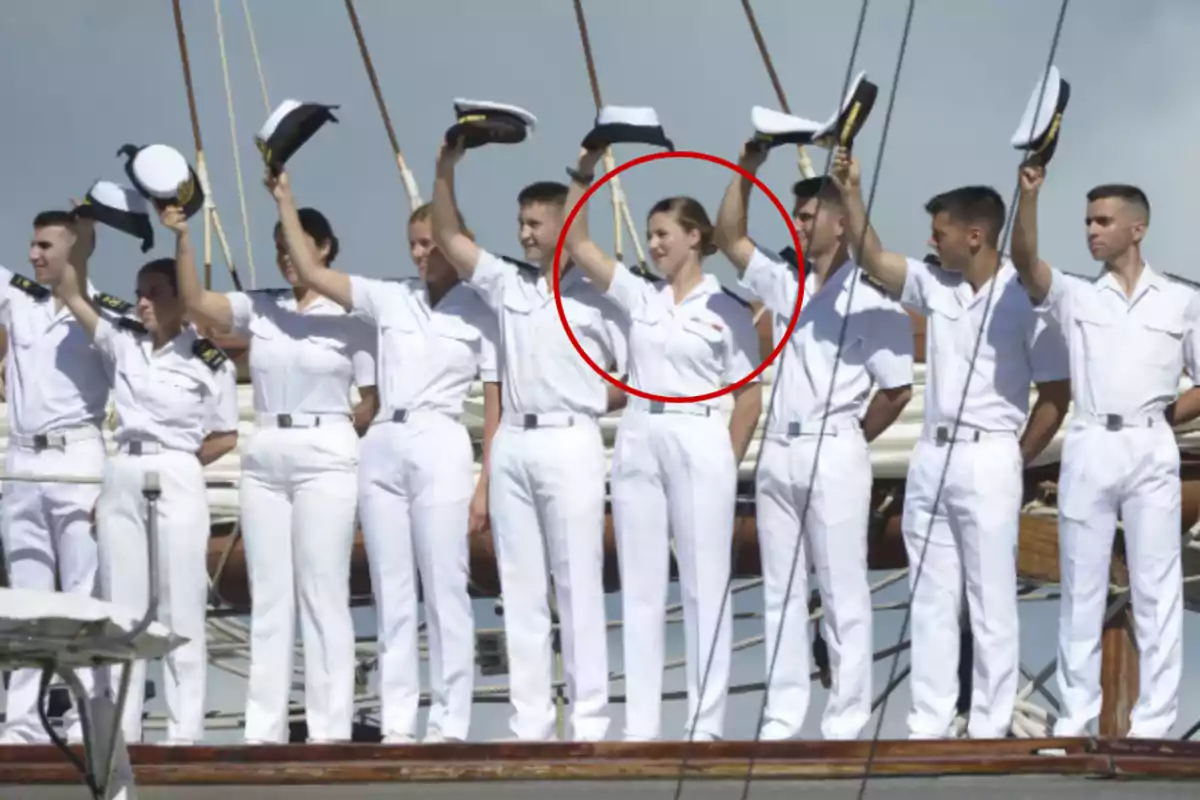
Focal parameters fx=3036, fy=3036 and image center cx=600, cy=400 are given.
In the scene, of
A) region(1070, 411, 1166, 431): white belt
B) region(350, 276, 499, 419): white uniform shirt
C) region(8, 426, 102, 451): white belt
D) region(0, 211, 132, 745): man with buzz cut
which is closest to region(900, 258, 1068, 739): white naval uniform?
region(1070, 411, 1166, 431): white belt

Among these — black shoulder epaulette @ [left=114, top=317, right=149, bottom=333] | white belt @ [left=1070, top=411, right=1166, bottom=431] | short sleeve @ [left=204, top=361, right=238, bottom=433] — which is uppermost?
black shoulder epaulette @ [left=114, top=317, right=149, bottom=333]

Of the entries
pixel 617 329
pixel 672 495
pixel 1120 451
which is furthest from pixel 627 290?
pixel 1120 451

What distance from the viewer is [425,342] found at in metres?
10.1

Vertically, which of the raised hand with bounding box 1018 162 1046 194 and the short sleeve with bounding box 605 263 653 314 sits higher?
the raised hand with bounding box 1018 162 1046 194

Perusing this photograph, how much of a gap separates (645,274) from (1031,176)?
4.89 feet

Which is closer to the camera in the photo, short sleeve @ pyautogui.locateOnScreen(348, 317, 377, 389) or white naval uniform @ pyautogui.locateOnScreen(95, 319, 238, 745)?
white naval uniform @ pyautogui.locateOnScreen(95, 319, 238, 745)

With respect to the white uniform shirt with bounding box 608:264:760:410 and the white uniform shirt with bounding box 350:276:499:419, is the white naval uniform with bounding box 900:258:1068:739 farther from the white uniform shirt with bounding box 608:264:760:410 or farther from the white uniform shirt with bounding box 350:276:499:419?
the white uniform shirt with bounding box 350:276:499:419

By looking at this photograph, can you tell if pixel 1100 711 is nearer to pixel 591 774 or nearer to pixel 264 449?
pixel 591 774

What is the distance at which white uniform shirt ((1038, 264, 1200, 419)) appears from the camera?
31.4ft

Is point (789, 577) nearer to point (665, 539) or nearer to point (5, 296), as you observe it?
point (665, 539)

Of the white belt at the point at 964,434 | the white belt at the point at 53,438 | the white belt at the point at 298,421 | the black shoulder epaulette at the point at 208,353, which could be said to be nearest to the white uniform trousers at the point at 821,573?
the white belt at the point at 964,434

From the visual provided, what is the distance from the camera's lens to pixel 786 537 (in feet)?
31.9

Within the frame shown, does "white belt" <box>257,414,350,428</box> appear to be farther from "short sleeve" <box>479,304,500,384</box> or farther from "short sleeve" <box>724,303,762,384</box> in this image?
"short sleeve" <box>724,303,762,384</box>

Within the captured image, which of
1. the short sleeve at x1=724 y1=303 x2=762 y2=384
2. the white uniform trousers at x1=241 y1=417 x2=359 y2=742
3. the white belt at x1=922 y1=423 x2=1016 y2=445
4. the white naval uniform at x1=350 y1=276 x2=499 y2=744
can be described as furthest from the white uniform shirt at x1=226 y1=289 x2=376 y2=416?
the white belt at x1=922 y1=423 x2=1016 y2=445
